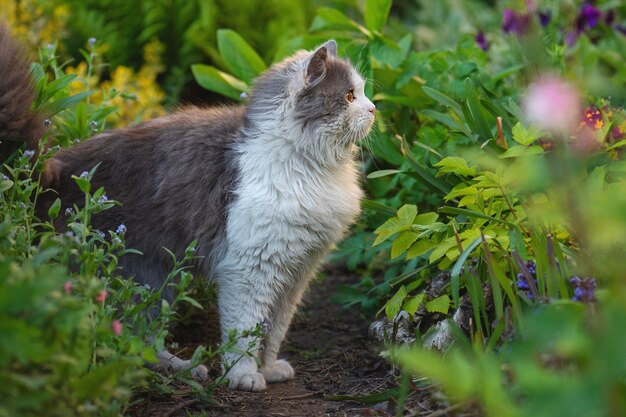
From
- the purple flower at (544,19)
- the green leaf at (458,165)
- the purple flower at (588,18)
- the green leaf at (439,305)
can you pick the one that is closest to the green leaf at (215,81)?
the green leaf at (458,165)

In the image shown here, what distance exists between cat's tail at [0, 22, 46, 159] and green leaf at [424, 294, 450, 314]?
4.99 ft

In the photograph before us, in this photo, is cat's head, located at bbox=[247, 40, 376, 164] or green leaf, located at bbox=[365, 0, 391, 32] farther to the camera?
green leaf, located at bbox=[365, 0, 391, 32]

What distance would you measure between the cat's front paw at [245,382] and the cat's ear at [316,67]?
108 cm

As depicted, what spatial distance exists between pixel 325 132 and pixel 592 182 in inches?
37.2

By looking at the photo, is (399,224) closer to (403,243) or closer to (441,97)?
(403,243)

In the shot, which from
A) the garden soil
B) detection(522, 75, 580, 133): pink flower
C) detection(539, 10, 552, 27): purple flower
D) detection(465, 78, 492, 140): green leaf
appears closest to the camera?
detection(522, 75, 580, 133): pink flower

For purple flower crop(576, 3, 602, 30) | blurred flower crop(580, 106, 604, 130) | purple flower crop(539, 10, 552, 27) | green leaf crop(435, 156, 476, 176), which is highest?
purple flower crop(576, 3, 602, 30)

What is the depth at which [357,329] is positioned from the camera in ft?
11.6

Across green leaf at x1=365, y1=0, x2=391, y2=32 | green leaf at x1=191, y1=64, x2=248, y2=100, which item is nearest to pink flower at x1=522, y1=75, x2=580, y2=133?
green leaf at x1=365, y1=0, x2=391, y2=32

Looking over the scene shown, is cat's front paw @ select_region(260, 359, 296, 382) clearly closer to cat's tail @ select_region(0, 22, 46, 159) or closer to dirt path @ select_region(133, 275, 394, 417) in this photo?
dirt path @ select_region(133, 275, 394, 417)

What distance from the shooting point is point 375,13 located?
388cm

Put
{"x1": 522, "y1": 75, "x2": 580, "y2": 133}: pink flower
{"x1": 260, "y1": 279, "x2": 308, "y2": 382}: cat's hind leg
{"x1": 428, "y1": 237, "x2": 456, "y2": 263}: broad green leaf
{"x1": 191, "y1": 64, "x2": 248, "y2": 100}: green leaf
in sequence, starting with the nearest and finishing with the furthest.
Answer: {"x1": 522, "y1": 75, "x2": 580, "y2": 133}: pink flower → {"x1": 428, "y1": 237, "x2": 456, "y2": 263}: broad green leaf → {"x1": 260, "y1": 279, "x2": 308, "y2": 382}: cat's hind leg → {"x1": 191, "y1": 64, "x2": 248, "y2": 100}: green leaf

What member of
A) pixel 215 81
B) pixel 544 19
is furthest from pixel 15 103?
pixel 544 19

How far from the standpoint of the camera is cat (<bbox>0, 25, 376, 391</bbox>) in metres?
2.81
